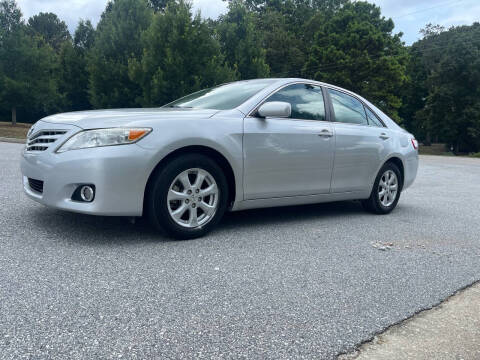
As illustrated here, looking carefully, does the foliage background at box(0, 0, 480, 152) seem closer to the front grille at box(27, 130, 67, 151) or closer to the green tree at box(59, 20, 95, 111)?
the green tree at box(59, 20, 95, 111)

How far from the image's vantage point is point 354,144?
210 inches

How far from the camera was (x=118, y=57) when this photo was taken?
23.8 m

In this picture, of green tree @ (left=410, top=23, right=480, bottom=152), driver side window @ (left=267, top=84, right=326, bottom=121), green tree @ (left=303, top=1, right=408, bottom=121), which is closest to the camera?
driver side window @ (left=267, top=84, right=326, bottom=121)

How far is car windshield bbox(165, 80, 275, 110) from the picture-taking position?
4.63m

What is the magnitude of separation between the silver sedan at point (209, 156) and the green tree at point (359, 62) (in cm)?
3200

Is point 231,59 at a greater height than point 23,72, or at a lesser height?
greater

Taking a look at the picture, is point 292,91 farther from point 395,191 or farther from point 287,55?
point 287,55

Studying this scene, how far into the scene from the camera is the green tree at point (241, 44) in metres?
23.6

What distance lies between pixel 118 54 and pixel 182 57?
19.4 ft

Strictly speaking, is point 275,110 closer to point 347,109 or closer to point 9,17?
point 347,109

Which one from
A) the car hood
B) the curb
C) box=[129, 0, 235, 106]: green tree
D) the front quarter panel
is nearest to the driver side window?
the front quarter panel

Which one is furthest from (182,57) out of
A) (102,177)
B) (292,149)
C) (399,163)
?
(102,177)

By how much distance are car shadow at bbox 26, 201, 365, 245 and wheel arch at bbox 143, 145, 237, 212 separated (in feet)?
1.37

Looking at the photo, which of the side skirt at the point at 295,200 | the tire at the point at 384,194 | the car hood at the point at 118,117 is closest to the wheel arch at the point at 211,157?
the side skirt at the point at 295,200
